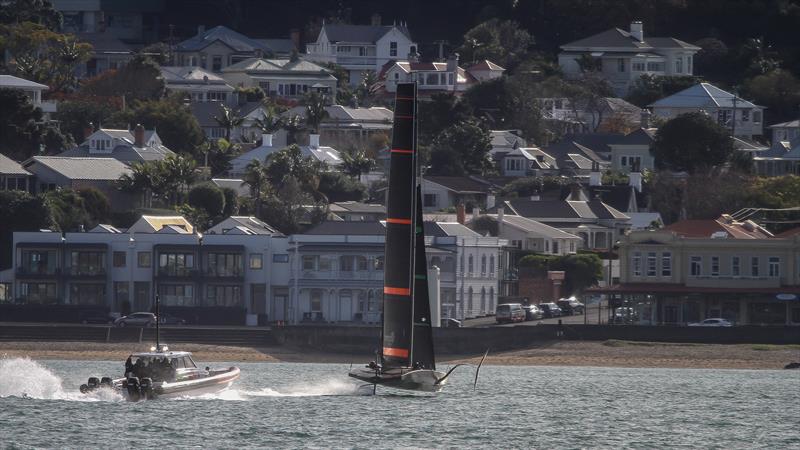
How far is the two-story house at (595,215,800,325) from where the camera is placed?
398 ft

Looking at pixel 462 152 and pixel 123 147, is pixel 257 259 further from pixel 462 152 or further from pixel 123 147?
pixel 462 152

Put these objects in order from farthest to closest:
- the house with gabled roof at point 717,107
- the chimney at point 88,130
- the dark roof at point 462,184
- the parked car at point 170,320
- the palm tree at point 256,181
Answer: the house with gabled roof at point 717,107 < the chimney at point 88,130 < the dark roof at point 462,184 < the palm tree at point 256,181 < the parked car at point 170,320

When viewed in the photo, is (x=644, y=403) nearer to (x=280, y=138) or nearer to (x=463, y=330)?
(x=463, y=330)

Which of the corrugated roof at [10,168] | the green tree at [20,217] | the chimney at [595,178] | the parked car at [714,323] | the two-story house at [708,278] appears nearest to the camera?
the parked car at [714,323]

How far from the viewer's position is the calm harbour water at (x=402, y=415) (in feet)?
224

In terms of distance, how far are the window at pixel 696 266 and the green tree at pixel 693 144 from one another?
4167cm

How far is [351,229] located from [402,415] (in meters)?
52.7

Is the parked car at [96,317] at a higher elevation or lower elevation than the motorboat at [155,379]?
higher

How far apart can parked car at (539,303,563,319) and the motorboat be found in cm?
5058

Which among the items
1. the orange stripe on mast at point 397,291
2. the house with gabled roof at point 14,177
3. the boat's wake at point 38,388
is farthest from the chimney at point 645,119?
the orange stripe on mast at point 397,291

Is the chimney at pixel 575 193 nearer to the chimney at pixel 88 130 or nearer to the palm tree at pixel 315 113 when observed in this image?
the palm tree at pixel 315 113

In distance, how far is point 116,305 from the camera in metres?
127

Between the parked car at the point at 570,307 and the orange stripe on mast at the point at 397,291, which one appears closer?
the orange stripe on mast at the point at 397,291

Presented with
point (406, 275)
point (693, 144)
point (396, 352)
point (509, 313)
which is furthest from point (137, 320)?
point (693, 144)
